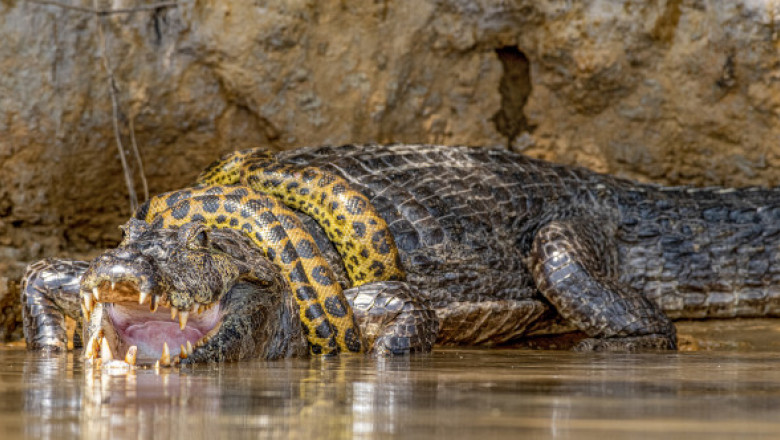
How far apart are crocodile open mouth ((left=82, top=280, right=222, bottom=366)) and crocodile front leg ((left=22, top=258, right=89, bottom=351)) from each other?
1295 millimetres

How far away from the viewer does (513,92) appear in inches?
306

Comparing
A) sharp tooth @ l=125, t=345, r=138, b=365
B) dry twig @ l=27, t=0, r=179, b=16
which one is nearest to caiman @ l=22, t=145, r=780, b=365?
sharp tooth @ l=125, t=345, r=138, b=365

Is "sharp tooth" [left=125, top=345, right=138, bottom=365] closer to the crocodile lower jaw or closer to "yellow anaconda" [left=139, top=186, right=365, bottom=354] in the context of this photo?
the crocodile lower jaw

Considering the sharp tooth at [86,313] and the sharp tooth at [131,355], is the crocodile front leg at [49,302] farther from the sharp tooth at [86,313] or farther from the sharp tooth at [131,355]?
the sharp tooth at [131,355]

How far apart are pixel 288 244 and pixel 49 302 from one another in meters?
1.21

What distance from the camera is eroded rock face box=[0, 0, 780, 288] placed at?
692 cm

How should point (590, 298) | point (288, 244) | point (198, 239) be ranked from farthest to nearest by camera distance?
point (590, 298)
point (288, 244)
point (198, 239)

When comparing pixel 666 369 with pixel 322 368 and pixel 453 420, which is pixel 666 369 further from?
pixel 453 420

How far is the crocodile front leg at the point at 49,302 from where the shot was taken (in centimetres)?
539

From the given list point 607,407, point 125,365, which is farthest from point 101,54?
point 607,407

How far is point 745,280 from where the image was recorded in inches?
282

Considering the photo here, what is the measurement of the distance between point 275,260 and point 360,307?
1.65ft

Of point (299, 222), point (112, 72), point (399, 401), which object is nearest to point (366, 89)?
point (112, 72)

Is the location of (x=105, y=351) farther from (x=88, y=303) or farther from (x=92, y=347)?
(x=88, y=303)
